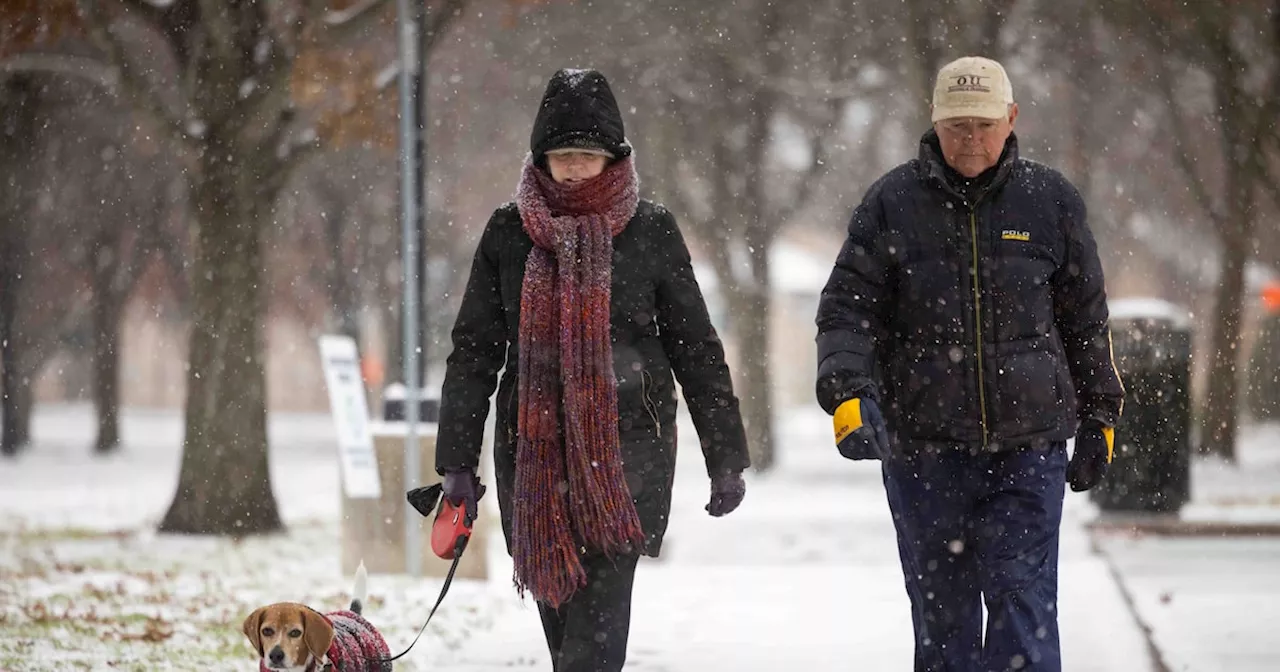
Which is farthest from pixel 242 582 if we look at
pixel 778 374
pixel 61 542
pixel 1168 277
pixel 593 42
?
pixel 778 374

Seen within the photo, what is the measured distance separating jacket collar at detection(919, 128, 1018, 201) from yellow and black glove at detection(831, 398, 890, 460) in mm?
651

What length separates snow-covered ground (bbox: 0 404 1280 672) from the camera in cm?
861

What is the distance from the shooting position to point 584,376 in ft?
17.6

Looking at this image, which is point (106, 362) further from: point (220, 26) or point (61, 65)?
point (220, 26)

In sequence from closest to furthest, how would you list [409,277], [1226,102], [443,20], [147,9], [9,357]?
[409,277] < [147,9] < [443,20] < [1226,102] < [9,357]

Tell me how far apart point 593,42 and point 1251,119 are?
793cm

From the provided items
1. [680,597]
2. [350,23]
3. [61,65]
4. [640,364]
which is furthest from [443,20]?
[640,364]

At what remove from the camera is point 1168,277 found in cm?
4838

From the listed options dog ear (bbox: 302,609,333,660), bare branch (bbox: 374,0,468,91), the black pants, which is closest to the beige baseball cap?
the black pants

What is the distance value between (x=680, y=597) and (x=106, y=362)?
23500mm

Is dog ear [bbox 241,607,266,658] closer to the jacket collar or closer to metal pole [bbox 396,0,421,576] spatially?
the jacket collar

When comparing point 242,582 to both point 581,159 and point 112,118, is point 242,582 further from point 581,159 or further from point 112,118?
point 112,118

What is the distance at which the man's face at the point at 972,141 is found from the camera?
17.9 feet

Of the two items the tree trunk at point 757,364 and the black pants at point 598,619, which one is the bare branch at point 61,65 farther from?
the black pants at point 598,619
